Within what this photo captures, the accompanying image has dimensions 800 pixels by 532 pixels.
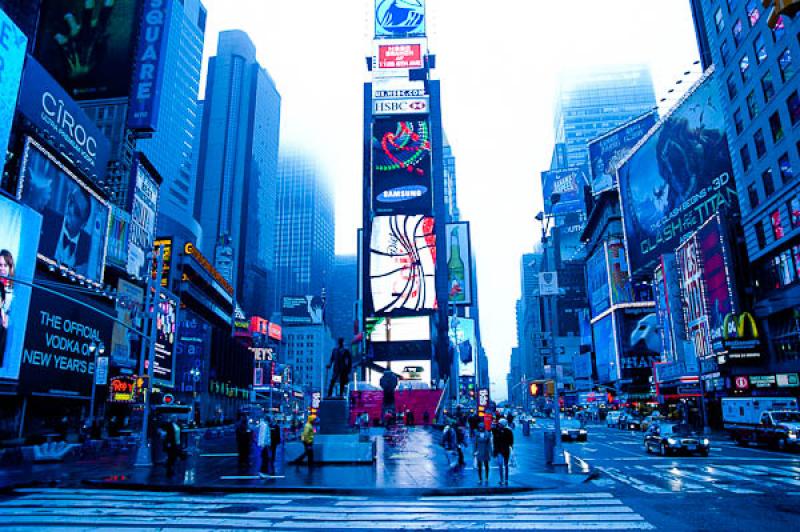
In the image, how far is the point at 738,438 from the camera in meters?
34.2


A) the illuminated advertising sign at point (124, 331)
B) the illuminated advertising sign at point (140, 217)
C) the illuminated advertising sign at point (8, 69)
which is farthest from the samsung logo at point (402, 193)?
the illuminated advertising sign at point (8, 69)

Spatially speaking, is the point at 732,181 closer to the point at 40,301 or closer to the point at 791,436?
the point at 791,436

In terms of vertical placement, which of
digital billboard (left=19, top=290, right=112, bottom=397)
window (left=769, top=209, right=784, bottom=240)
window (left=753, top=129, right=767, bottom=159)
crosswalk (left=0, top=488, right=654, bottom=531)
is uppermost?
window (left=753, top=129, right=767, bottom=159)

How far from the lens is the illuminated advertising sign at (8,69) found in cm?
3294

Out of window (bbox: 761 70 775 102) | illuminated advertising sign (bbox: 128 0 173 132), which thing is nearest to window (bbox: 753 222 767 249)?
window (bbox: 761 70 775 102)

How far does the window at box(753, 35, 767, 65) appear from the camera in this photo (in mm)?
44875

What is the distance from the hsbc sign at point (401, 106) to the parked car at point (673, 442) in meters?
102

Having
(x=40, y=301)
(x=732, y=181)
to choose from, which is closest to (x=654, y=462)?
(x=40, y=301)

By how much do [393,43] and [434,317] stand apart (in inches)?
2337

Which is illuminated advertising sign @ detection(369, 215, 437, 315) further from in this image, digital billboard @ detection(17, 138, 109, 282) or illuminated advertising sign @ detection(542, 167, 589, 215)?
digital billboard @ detection(17, 138, 109, 282)

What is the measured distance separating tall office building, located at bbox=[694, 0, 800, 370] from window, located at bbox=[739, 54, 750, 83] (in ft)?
0.27

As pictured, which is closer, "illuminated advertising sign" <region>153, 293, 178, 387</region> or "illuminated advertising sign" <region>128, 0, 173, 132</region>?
"illuminated advertising sign" <region>128, 0, 173, 132</region>

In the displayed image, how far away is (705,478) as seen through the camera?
1841 cm

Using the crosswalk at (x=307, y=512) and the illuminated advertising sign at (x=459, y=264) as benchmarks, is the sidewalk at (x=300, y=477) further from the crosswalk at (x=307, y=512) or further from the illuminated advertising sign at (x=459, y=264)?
the illuminated advertising sign at (x=459, y=264)
